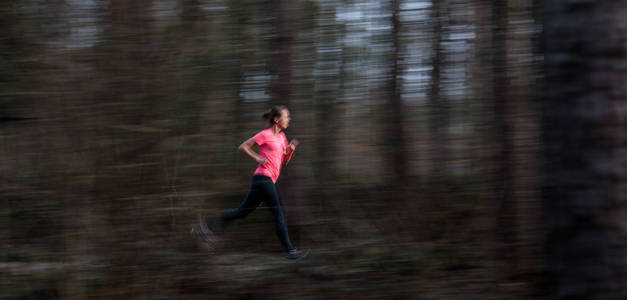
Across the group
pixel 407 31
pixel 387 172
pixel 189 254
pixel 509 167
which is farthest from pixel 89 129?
pixel 509 167

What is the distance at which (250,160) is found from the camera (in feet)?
14.8

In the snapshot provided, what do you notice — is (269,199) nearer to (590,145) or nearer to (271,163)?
(271,163)

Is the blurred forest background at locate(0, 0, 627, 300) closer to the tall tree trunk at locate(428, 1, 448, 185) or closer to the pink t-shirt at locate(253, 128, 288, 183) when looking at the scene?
the tall tree trunk at locate(428, 1, 448, 185)

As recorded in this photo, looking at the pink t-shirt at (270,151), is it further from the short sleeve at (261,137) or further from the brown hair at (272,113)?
the brown hair at (272,113)

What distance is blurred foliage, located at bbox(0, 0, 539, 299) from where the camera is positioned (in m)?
3.27

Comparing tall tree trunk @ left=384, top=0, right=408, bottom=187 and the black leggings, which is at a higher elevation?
tall tree trunk @ left=384, top=0, right=408, bottom=187

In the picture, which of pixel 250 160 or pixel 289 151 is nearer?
pixel 250 160

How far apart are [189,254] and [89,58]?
147 cm

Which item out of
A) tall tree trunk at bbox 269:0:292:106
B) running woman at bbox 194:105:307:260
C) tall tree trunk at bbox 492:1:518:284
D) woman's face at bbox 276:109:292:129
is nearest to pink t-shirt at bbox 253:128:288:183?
running woman at bbox 194:105:307:260

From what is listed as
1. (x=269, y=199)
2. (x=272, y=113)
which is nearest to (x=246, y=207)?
(x=269, y=199)

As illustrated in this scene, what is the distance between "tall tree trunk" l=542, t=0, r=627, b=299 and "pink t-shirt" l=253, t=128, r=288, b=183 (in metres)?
2.95

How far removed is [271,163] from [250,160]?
0.30 meters

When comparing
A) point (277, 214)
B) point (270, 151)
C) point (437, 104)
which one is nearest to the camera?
point (437, 104)

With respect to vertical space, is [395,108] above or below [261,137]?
→ above
